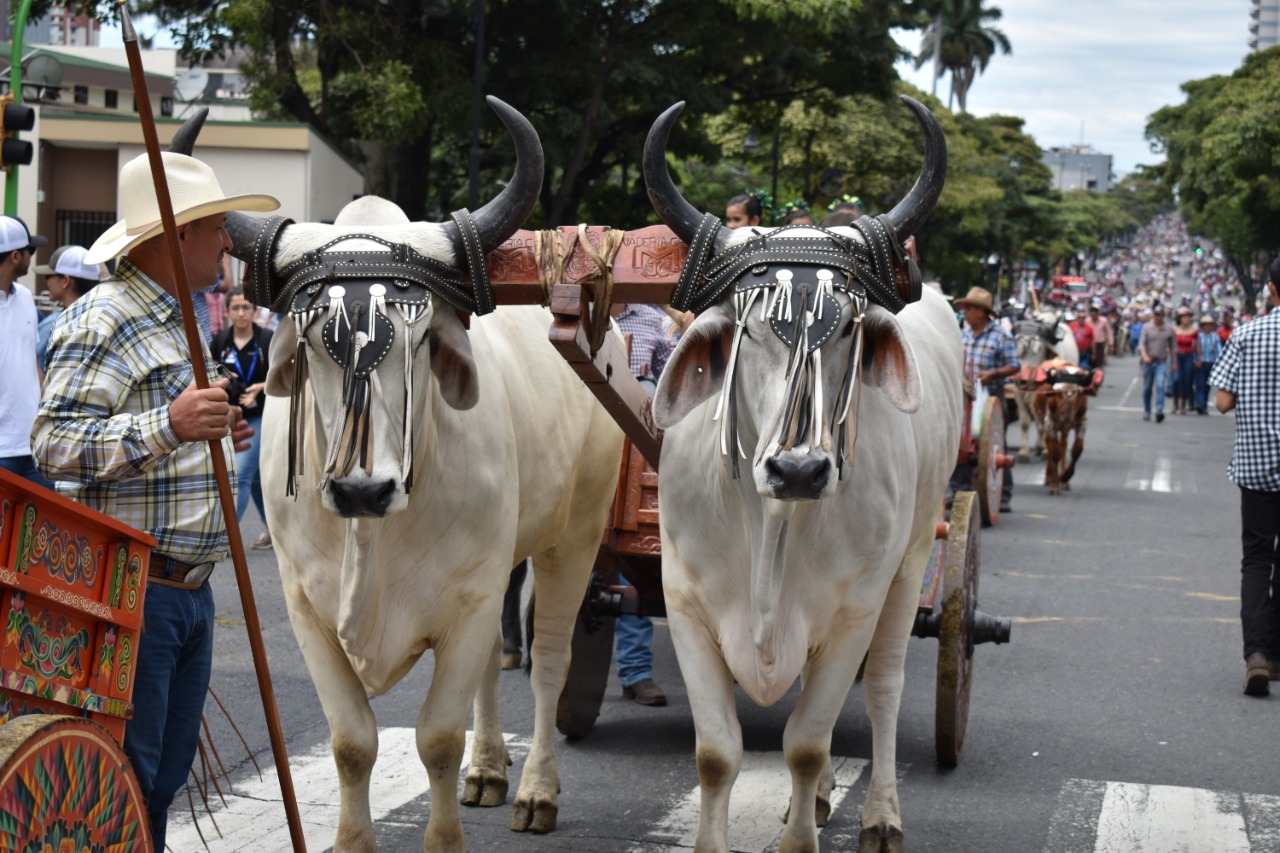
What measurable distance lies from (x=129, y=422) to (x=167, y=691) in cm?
75

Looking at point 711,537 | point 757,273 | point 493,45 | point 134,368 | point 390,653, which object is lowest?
point 390,653

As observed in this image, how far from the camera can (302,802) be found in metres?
6.17

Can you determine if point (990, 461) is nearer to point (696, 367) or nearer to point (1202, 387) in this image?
point (696, 367)

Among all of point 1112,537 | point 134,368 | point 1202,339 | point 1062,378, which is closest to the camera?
point 134,368

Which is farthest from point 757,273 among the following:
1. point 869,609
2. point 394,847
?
point 394,847

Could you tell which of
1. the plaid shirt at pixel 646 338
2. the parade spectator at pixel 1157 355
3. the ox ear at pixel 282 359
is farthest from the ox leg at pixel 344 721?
the parade spectator at pixel 1157 355

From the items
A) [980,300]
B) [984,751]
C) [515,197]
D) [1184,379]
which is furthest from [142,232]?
[1184,379]

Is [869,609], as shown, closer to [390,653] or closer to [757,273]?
[757,273]

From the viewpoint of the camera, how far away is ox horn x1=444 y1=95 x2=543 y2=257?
4.60 m

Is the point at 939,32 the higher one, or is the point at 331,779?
the point at 939,32

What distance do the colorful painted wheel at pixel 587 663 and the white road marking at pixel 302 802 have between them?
0.24 meters

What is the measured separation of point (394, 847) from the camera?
568 cm

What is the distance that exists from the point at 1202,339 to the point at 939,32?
46462 mm

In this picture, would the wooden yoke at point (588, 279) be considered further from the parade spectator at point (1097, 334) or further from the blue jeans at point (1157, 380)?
the parade spectator at point (1097, 334)
